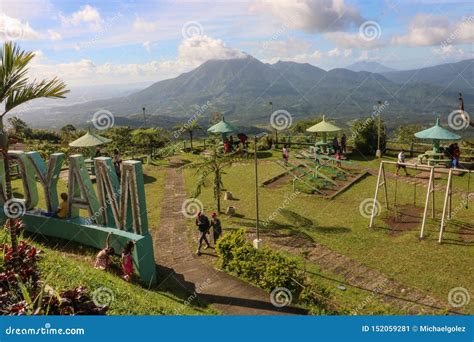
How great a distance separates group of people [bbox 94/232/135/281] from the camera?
377 inches

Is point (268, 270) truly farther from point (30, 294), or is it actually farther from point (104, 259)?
point (30, 294)

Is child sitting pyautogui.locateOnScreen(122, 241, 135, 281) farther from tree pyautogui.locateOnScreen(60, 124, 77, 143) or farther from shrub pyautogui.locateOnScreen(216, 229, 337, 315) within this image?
tree pyautogui.locateOnScreen(60, 124, 77, 143)

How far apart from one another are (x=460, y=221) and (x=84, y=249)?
1336 cm

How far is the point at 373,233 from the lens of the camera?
1327 cm

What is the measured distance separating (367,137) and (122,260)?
2020cm

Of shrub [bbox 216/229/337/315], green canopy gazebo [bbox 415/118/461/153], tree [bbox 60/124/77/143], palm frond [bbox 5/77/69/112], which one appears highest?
palm frond [bbox 5/77/69/112]

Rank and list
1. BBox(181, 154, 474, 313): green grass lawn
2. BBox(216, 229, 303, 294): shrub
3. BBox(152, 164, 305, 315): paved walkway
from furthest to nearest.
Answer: BBox(181, 154, 474, 313): green grass lawn → BBox(216, 229, 303, 294): shrub → BBox(152, 164, 305, 315): paved walkway

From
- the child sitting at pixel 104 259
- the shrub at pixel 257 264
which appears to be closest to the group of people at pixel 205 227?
the shrub at pixel 257 264

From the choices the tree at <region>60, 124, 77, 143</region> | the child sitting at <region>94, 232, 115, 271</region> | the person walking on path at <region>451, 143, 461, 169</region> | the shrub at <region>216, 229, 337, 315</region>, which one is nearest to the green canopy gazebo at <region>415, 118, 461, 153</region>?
the person walking on path at <region>451, 143, 461, 169</region>

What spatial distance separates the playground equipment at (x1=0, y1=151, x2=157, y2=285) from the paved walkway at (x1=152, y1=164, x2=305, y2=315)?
111 cm

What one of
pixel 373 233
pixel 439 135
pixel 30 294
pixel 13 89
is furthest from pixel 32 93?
pixel 439 135

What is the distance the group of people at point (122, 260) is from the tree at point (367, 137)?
771 inches

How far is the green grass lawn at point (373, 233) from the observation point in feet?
33.8

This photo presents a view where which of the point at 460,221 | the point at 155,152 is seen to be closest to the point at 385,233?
the point at 460,221
